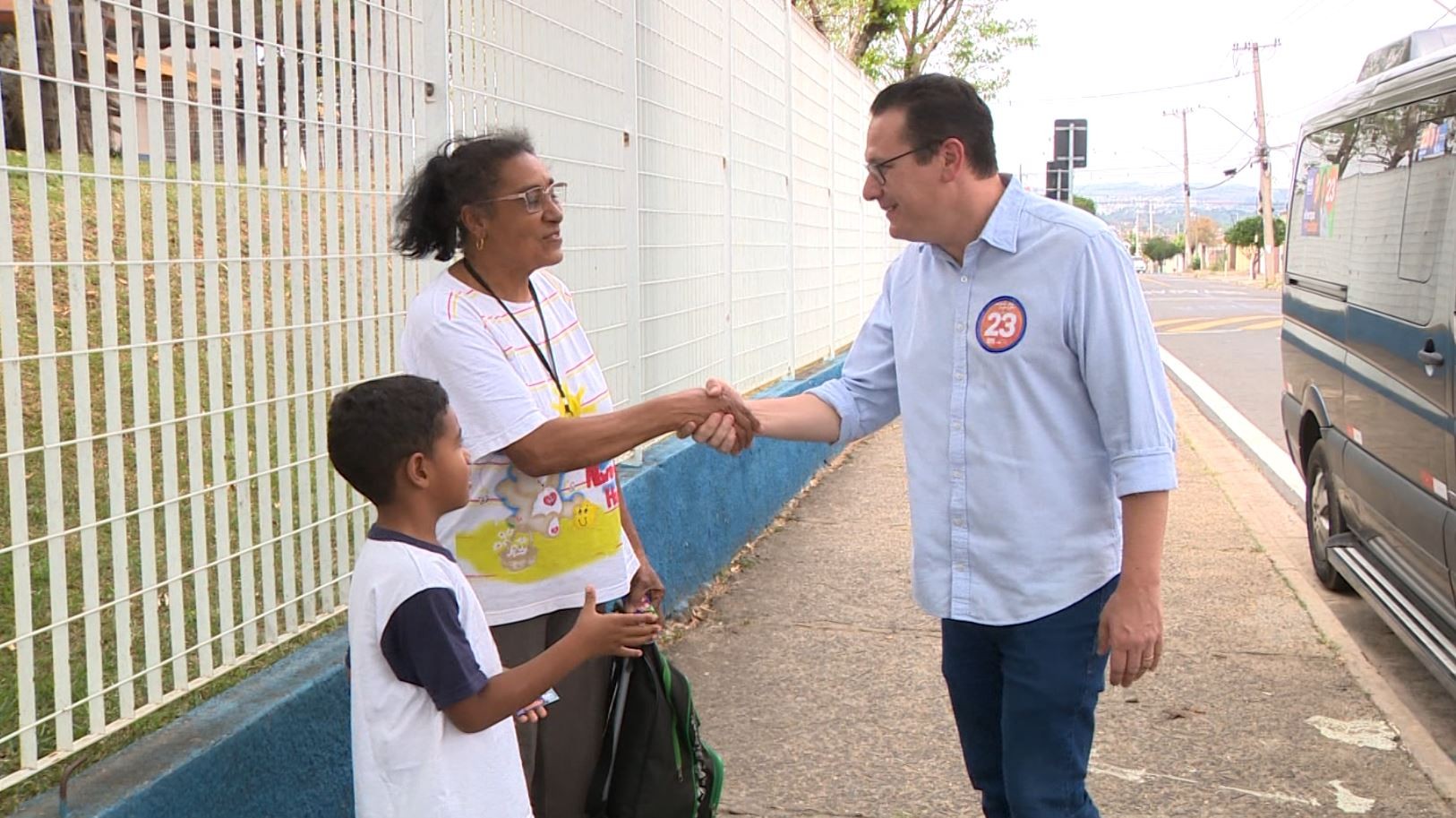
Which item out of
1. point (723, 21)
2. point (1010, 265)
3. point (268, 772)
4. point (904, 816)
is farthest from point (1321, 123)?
point (268, 772)

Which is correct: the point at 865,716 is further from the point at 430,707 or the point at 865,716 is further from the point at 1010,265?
the point at 430,707

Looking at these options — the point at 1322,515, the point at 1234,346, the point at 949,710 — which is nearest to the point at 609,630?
the point at 949,710

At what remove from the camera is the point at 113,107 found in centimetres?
295

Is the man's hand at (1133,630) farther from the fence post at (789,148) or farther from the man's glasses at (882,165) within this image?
the fence post at (789,148)

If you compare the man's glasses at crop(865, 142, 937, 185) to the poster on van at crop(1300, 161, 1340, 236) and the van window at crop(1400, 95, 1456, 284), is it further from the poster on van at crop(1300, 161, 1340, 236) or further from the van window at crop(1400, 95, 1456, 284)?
the poster on van at crop(1300, 161, 1340, 236)

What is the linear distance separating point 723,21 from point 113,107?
5150 mm

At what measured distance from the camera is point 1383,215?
5.91m

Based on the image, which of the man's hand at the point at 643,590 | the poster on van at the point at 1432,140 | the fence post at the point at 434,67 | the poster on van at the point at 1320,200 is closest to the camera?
the man's hand at the point at 643,590

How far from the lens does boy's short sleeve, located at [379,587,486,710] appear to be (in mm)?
2426

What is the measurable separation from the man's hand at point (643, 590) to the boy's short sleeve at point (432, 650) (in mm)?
1018

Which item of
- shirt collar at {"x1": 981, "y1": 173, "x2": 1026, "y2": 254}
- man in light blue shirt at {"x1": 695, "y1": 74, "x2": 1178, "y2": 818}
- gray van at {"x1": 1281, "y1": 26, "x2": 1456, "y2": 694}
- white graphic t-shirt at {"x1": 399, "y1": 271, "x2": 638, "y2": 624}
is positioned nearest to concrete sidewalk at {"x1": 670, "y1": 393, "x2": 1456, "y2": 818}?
gray van at {"x1": 1281, "y1": 26, "x2": 1456, "y2": 694}

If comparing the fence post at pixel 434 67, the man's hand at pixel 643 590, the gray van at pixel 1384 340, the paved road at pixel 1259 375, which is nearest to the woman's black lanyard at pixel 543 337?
the man's hand at pixel 643 590

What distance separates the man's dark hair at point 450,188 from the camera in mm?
3174

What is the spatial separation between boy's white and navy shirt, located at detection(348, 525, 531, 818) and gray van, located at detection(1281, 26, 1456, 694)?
3.57 m
